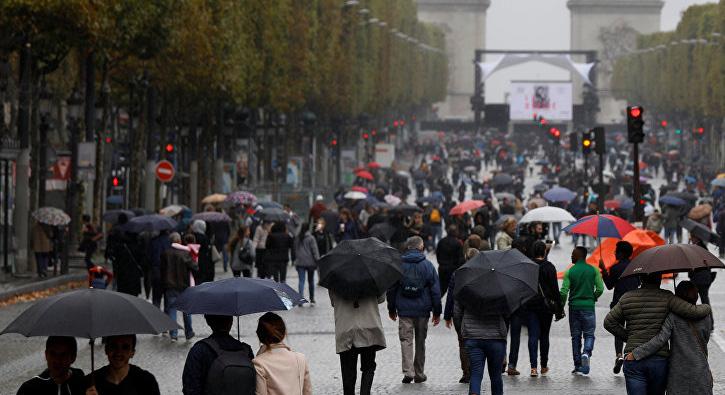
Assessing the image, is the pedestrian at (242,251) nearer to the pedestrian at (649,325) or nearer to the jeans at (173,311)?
the jeans at (173,311)

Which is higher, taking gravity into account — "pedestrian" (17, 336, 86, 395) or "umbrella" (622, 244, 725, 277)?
"umbrella" (622, 244, 725, 277)

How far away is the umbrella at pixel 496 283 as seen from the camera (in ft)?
46.6

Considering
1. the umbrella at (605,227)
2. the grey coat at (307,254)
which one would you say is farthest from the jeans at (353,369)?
the grey coat at (307,254)

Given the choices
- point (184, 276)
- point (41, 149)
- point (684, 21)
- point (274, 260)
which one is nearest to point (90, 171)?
point (41, 149)

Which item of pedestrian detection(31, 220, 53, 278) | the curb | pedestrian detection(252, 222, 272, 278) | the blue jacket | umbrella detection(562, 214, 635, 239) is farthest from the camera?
pedestrian detection(31, 220, 53, 278)

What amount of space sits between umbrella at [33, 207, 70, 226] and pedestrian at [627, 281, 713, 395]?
19.9 m

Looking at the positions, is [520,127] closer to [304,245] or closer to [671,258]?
[304,245]

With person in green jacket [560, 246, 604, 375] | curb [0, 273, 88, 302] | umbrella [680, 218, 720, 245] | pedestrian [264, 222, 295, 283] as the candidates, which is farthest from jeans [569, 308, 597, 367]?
curb [0, 273, 88, 302]

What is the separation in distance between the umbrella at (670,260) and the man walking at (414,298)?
13.5ft

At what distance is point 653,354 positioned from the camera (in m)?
11.4

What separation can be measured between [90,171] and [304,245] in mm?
9082

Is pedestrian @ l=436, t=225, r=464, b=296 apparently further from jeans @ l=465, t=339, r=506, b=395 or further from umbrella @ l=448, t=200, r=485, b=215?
umbrella @ l=448, t=200, r=485, b=215

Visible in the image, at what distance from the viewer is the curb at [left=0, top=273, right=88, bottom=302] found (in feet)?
87.5

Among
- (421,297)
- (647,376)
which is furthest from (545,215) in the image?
(647,376)
